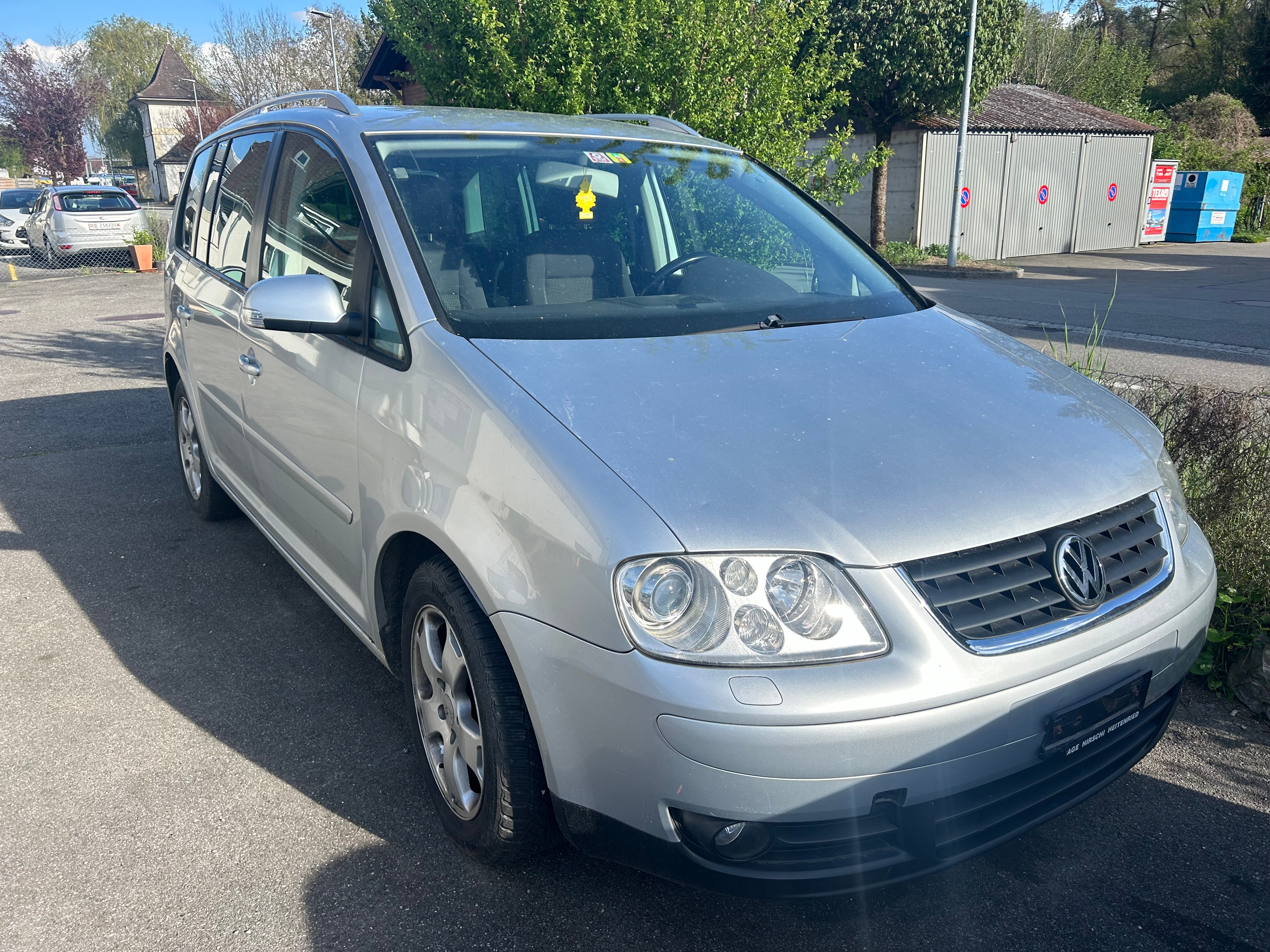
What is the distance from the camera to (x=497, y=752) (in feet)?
7.31

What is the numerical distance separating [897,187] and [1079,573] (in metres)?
24.4

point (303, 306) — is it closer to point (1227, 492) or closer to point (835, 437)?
point (835, 437)

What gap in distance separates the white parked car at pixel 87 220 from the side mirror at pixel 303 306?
68.7 feet

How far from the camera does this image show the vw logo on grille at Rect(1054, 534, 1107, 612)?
2.11m

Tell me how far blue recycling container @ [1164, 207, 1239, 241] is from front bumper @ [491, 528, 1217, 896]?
31629 mm

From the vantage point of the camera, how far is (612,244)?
319 centimetres

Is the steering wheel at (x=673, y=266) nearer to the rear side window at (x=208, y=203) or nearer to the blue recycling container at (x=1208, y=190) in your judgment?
the rear side window at (x=208, y=203)

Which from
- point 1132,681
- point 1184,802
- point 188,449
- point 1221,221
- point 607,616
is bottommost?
point 1221,221

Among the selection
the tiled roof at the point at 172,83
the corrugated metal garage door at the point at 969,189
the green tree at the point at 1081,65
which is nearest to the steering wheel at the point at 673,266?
A: the corrugated metal garage door at the point at 969,189

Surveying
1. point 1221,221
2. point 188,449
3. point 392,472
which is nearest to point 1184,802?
point 392,472

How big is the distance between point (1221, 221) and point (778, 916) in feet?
108

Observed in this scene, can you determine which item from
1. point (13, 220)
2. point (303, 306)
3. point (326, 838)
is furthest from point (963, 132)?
point (13, 220)

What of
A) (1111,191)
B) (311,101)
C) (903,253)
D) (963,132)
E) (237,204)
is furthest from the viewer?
(1111,191)

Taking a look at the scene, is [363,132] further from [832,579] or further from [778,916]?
[778,916]
